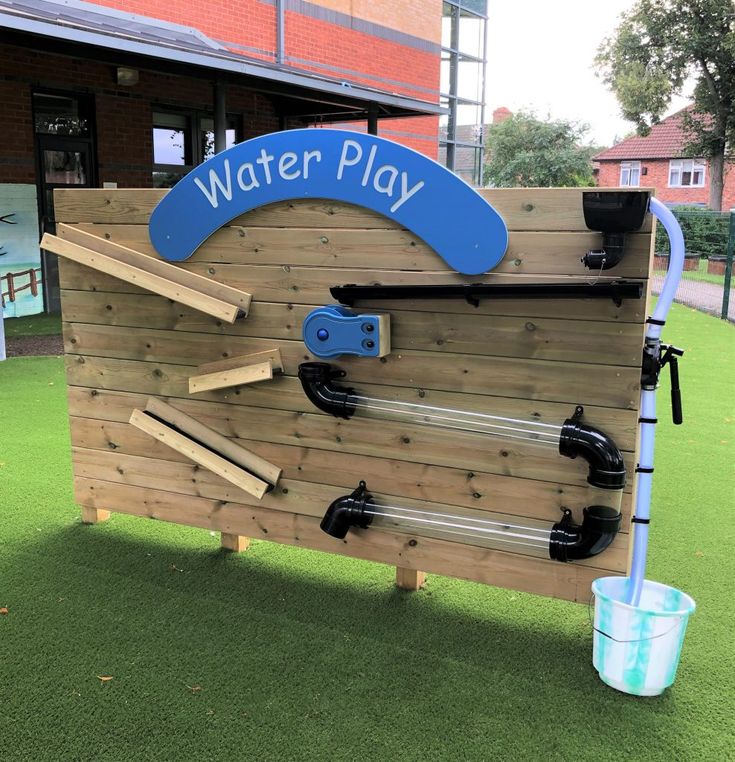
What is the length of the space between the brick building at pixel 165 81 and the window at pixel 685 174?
26.8 m

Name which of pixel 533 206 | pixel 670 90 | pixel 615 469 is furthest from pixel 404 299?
pixel 670 90

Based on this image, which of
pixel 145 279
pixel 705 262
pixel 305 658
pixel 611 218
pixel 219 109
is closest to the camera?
pixel 611 218

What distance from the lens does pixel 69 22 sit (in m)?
7.30

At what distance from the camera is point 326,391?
10.0ft

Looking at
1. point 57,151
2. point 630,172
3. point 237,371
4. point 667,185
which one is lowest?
point 237,371

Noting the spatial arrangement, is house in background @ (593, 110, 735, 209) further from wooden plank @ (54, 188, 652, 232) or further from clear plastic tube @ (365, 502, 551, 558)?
clear plastic tube @ (365, 502, 551, 558)

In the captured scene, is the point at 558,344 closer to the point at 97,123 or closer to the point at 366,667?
the point at 366,667

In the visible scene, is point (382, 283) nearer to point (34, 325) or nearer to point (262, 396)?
point (262, 396)

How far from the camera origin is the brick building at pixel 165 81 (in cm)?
814

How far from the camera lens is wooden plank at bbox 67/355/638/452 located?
269 centimetres

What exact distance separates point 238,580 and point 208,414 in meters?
0.73

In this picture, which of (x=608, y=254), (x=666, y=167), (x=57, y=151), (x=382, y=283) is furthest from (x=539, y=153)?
(x=608, y=254)

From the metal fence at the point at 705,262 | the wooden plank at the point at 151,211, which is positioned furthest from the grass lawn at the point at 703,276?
the wooden plank at the point at 151,211

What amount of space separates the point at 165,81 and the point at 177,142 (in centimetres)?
92
